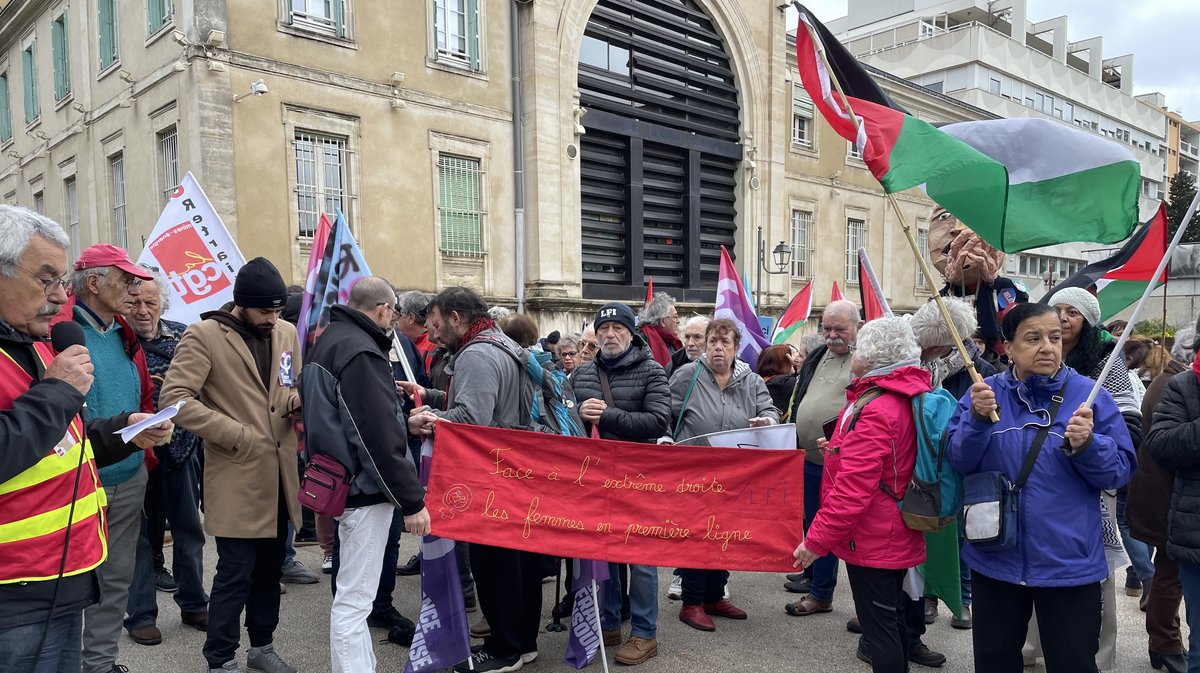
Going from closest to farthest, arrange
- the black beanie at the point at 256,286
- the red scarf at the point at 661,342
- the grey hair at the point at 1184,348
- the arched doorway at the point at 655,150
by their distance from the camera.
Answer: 1. the black beanie at the point at 256,286
2. the grey hair at the point at 1184,348
3. the red scarf at the point at 661,342
4. the arched doorway at the point at 655,150

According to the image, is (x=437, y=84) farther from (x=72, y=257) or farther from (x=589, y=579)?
(x=589, y=579)

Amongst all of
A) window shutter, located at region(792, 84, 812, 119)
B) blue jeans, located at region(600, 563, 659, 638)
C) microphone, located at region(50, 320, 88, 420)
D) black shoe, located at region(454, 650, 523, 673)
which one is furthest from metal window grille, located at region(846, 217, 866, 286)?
microphone, located at region(50, 320, 88, 420)

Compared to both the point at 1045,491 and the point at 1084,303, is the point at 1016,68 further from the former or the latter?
the point at 1045,491

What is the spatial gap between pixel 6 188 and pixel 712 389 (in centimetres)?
2424

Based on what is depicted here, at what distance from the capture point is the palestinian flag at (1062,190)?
3547mm

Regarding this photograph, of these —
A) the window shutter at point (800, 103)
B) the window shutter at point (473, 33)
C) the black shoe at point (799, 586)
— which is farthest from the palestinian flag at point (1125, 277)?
the window shutter at point (800, 103)

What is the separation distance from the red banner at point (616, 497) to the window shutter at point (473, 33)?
13448 mm

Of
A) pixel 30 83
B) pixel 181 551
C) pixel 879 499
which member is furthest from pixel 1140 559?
pixel 30 83

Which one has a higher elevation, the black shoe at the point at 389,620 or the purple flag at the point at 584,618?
the purple flag at the point at 584,618

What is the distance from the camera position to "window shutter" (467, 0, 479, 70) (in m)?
15.5

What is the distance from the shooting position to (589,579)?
13.8 feet

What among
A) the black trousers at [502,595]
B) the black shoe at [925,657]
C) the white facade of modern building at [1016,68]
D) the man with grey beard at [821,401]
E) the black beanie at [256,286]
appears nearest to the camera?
the black beanie at [256,286]

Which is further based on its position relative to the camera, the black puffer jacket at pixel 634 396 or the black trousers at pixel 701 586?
the black trousers at pixel 701 586

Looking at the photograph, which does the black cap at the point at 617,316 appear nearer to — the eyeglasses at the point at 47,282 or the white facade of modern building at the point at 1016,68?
the eyeglasses at the point at 47,282
